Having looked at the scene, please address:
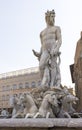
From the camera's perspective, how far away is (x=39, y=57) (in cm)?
1215

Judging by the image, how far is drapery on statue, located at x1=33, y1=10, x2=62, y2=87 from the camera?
11336mm

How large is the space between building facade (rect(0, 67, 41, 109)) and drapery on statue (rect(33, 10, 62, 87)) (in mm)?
50602

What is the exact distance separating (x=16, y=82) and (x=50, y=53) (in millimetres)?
55550

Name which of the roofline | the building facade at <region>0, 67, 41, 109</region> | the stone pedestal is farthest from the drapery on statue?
the building facade at <region>0, 67, 41, 109</region>

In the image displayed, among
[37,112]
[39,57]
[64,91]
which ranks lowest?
[37,112]

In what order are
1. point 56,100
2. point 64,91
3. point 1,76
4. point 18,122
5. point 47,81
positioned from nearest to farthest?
point 18,122 → point 56,100 → point 64,91 → point 47,81 → point 1,76

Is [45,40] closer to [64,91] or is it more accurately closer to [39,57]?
[39,57]

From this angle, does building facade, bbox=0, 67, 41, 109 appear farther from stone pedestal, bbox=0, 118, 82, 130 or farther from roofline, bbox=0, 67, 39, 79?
stone pedestal, bbox=0, 118, 82, 130

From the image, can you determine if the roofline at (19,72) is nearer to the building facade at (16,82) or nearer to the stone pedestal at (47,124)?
the building facade at (16,82)

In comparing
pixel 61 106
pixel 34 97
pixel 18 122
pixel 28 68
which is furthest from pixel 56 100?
pixel 28 68

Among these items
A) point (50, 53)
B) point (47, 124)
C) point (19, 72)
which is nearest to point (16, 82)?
point (19, 72)

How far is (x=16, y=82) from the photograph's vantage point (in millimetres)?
66562

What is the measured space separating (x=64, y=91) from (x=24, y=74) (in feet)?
180

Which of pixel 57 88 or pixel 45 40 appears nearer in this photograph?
pixel 57 88
